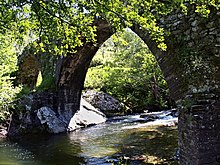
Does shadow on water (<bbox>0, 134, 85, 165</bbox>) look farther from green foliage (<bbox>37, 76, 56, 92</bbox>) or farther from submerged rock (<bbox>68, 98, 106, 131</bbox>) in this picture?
green foliage (<bbox>37, 76, 56, 92</bbox>)

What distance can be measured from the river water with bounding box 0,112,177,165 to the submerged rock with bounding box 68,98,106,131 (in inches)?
67.5

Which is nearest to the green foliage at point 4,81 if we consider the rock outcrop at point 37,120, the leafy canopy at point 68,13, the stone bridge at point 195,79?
the rock outcrop at point 37,120

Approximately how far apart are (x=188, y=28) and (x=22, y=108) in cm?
930

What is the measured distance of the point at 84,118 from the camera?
1325 cm

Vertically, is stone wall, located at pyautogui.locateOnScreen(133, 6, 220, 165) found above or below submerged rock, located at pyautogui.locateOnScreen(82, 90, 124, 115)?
above

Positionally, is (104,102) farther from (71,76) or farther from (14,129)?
(14,129)

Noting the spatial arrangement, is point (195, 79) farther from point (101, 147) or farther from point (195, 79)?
point (101, 147)

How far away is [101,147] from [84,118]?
535cm

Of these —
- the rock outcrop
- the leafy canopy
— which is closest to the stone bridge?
the leafy canopy

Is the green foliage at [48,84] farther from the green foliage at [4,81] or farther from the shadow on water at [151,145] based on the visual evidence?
the shadow on water at [151,145]

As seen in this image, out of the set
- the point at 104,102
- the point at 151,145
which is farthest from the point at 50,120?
the point at 151,145

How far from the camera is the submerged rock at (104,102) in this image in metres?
15.6

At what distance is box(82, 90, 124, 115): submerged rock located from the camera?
15.6 meters

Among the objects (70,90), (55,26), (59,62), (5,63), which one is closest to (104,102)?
(70,90)
